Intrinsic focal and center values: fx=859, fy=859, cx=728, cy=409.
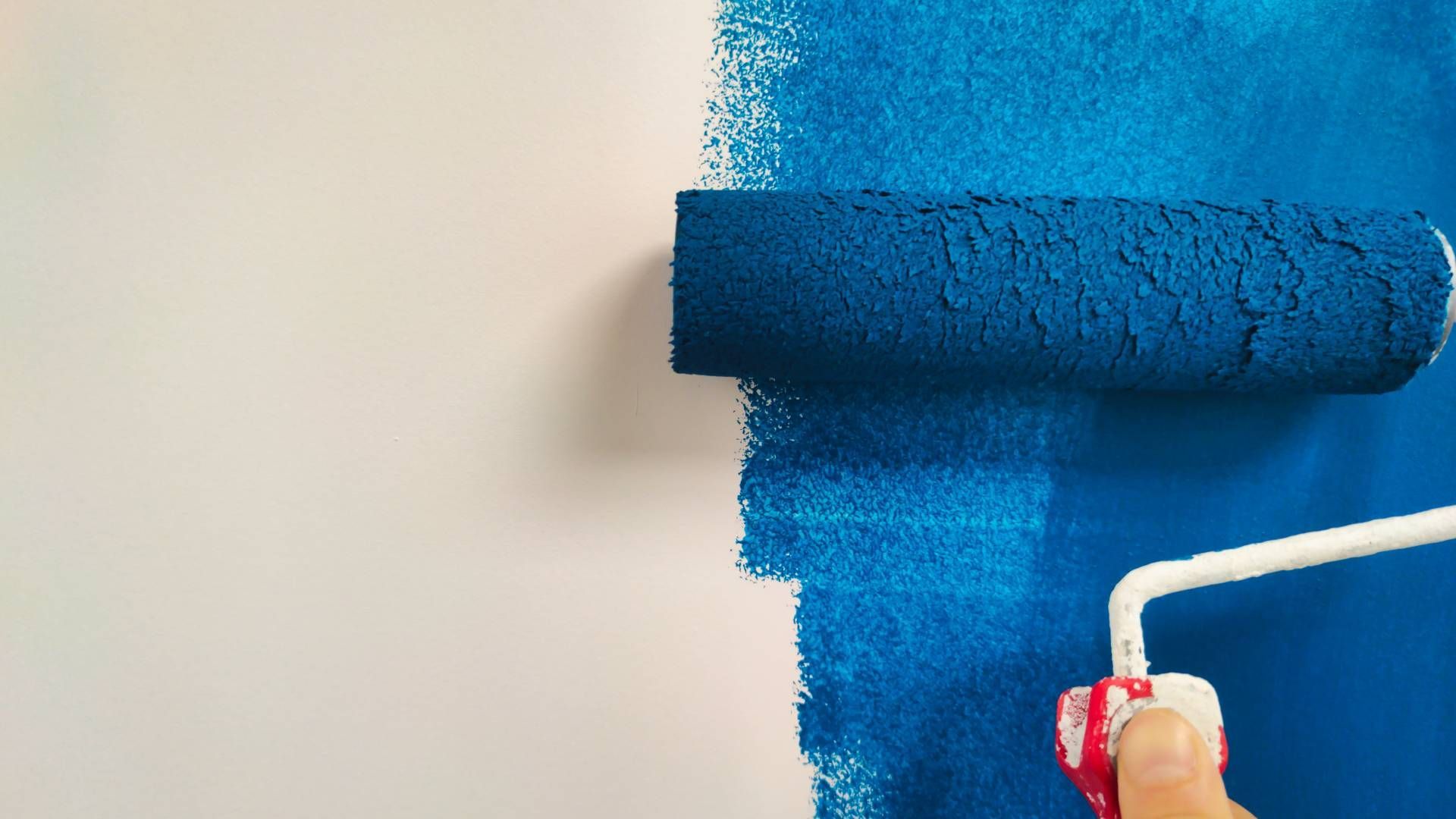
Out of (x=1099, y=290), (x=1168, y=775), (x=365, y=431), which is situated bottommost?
(x=1168, y=775)

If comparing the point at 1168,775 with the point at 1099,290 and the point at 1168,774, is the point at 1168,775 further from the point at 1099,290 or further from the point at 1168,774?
the point at 1099,290

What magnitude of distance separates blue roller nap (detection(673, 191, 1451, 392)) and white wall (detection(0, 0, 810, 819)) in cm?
12

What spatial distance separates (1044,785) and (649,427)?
1.43 ft

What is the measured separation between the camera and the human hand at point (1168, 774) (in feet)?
1.65

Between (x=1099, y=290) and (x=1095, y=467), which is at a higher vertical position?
(x=1099, y=290)

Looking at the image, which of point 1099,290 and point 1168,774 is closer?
point 1168,774

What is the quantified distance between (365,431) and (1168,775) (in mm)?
640

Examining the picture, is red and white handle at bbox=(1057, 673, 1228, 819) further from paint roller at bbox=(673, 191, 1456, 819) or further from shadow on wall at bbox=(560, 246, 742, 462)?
shadow on wall at bbox=(560, 246, 742, 462)

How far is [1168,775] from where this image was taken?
509 millimetres

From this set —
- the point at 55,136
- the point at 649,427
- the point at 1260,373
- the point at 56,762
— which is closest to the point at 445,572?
the point at 649,427

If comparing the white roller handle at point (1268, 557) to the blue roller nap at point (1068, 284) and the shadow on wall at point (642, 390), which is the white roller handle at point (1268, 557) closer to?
the blue roller nap at point (1068, 284)

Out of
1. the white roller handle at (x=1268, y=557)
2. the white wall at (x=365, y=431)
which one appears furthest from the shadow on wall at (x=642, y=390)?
the white roller handle at (x=1268, y=557)

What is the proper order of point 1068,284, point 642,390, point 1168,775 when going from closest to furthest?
point 1168,775
point 1068,284
point 642,390

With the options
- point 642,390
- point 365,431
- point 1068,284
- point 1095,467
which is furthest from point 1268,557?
point 365,431
